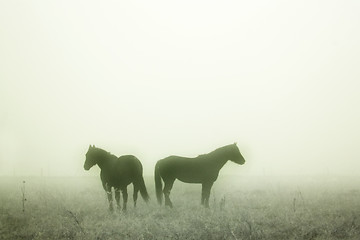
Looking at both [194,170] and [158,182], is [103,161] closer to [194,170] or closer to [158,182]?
[158,182]

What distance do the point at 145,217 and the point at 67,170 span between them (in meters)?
88.9

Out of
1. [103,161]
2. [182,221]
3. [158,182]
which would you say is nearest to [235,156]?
[158,182]

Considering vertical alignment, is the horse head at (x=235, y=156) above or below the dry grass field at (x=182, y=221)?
above

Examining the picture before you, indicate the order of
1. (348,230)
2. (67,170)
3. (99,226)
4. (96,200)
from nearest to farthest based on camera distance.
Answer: (348,230)
(99,226)
(96,200)
(67,170)

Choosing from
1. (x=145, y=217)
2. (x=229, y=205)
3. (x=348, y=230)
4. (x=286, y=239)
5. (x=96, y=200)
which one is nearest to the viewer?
(x=286, y=239)

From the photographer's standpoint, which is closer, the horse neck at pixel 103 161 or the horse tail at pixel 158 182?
the horse neck at pixel 103 161

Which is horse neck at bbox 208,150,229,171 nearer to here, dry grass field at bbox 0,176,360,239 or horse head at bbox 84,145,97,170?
dry grass field at bbox 0,176,360,239

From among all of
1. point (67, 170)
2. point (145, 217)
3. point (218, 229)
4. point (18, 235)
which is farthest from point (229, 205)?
point (67, 170)

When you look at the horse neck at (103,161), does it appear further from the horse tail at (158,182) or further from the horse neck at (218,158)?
the horse neck at (218,158)

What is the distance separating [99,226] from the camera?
12.6m

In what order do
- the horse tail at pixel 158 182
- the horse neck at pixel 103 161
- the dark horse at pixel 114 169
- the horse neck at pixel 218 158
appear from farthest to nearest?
the horse tail at pixel 158 182
the horse neck at pixel 218 158
the horse neck at pixel 103 161
the dark horse at pixel 114 169

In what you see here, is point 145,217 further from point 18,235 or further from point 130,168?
point 18,235

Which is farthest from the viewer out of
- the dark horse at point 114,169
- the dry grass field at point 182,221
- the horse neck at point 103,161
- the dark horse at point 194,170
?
the dark horse at point 194,170

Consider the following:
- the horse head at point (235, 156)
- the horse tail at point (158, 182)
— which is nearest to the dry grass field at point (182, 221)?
the horse tail at point (158, 182)
